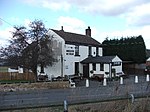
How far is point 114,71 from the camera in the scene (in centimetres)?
5056

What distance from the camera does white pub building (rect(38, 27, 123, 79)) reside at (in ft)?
159

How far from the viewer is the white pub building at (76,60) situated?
48531 millimetres

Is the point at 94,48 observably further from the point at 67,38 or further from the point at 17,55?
the point at 17,55

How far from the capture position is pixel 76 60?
51062 mm

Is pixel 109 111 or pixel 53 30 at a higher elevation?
pixel 53 30

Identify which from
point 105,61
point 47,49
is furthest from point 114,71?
point 47,49

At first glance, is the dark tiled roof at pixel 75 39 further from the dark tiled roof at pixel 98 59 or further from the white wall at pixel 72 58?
the dark tiled roof at pixel 98 59

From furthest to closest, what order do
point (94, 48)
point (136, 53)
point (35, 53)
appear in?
point (136, 53) < point (94, 48) < point (35, 53)

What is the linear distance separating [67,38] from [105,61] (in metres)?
7.66

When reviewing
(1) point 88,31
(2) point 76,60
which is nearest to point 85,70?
(2) point 76,60

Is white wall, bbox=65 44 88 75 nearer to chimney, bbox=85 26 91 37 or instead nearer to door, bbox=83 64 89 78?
door, bbox=83 64 89 78

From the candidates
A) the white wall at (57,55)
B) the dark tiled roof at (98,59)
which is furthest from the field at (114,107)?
the dark tiled roof at (98,59)

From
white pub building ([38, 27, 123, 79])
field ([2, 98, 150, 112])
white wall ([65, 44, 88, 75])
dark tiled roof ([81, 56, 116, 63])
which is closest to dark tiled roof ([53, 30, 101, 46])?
white pub building ([38, 27, 123, 79])

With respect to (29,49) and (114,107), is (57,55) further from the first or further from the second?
(114,107)
